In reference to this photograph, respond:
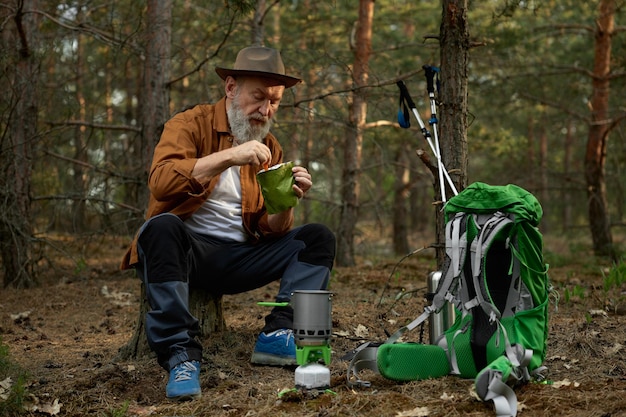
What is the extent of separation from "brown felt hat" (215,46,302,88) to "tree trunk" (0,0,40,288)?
12.2ft

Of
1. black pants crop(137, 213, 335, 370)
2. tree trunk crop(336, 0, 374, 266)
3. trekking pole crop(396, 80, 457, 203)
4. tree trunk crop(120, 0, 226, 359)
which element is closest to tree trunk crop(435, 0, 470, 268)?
trekking pole crop(396, 80, 457, 203)

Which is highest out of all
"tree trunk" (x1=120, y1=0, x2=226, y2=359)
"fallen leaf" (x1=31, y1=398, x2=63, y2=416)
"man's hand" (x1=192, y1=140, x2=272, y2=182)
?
"tree trunk" (x1=120, y1=0, x2=226, y2=359)

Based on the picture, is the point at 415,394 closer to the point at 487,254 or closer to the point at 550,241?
the point at 487,254

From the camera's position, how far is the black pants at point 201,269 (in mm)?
3650

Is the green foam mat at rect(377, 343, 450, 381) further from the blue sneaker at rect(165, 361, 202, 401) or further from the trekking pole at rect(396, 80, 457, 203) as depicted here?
the trekking pole at rect(396, 80, 457, 203)

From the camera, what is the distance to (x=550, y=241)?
18.7 metres

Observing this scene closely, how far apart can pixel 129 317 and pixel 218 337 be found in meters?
1.77

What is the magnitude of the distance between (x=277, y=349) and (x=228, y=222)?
833 mm

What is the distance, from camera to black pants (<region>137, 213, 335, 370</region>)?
3650 millimetres

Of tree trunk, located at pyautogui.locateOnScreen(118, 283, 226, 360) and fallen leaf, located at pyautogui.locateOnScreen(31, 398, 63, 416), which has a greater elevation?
tree trunk, located at pyautogui.locateOnScreen(118, 283, 226, 360)

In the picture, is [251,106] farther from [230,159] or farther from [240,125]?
[230,159]

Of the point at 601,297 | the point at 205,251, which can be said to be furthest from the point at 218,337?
the point at 601,297

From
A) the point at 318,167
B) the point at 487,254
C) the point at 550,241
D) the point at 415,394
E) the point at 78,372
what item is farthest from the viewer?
the point at 550,241

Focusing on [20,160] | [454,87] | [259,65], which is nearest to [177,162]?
[259,65]
